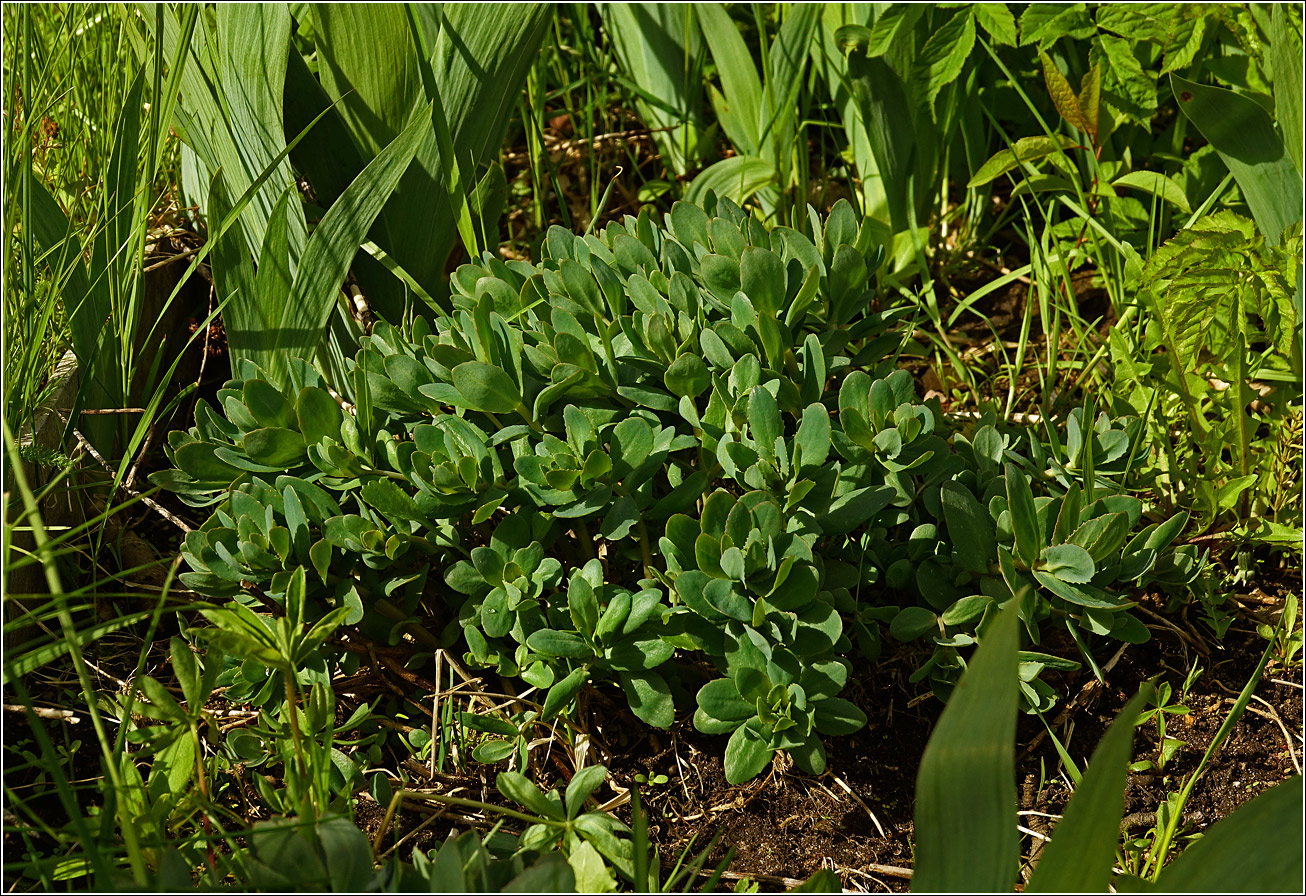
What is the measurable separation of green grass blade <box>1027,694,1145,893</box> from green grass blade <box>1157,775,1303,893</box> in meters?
0.06

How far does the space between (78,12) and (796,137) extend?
1.25m

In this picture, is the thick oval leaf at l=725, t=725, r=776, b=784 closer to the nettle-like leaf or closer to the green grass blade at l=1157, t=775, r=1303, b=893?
the green grass blade at l=1157, t=775, r=1303, b=893

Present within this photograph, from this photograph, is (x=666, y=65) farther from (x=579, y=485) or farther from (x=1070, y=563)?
(x=1070, y=563)

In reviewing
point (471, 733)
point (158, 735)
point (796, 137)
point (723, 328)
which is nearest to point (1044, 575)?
point (723, 328)

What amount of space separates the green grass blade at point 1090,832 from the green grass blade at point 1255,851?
0.18ft

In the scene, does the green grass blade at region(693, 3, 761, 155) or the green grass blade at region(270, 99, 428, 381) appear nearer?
the green grass blade at region(270, 99, 428, 381)

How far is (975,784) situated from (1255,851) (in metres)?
0.20

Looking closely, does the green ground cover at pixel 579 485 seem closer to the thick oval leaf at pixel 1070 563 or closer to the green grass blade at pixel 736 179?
the thick oval leaf at pixel 1070 563

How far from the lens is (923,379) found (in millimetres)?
1828

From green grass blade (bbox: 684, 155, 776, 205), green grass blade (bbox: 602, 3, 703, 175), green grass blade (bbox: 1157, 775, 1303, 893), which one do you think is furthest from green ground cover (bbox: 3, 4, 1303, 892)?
green grass blade (bbox: 602, 3, 703, 175)

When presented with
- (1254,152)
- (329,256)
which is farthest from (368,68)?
(1254,152)

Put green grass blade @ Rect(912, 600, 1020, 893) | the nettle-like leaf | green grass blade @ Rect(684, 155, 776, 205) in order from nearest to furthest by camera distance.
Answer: green grass blade @ Rect(912, 600, 1020, 893)
the nettle-like leaf
green grass blade @ Rect(684, 155, 776, 205)

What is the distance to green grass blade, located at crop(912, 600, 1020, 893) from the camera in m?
0.70

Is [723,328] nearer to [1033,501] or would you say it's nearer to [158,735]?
[1033,501]
